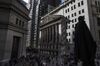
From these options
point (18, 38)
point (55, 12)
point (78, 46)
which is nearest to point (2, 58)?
point (18, 38)

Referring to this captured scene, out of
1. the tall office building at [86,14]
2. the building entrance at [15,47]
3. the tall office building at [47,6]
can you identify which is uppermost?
the tall office building at [47,6]

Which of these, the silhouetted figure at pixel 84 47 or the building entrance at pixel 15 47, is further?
the building entrance at pixel 15 47

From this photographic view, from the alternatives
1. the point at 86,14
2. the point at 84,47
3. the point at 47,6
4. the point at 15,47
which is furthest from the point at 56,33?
the point at 84,47

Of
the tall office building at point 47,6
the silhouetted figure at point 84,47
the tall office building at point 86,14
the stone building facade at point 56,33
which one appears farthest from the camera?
the tall office building at point 47,6

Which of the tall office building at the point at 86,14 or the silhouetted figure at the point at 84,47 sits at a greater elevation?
the tall office building at the point at 86,14

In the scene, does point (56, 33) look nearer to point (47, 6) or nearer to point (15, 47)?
point (15, 47)

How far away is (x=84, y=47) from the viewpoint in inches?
133

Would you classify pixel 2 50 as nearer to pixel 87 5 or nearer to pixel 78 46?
pixel 78 46

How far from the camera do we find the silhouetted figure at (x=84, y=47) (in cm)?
330

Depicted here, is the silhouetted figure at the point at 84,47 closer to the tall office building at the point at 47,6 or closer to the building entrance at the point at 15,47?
the building entrance at the point at 15,47

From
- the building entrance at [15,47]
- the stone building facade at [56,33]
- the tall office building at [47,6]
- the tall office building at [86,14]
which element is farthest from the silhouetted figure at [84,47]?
the tall office building at [47,6]

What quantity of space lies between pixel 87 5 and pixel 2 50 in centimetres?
3229

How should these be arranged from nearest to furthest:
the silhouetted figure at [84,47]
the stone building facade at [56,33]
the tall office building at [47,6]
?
the silhouetted figure at [84,47]
the stone building facade at [56,33]
the tall office building at [47,6]

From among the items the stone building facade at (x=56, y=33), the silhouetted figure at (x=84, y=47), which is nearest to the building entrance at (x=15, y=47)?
the silhouetted figure at (x=84, y=47)
